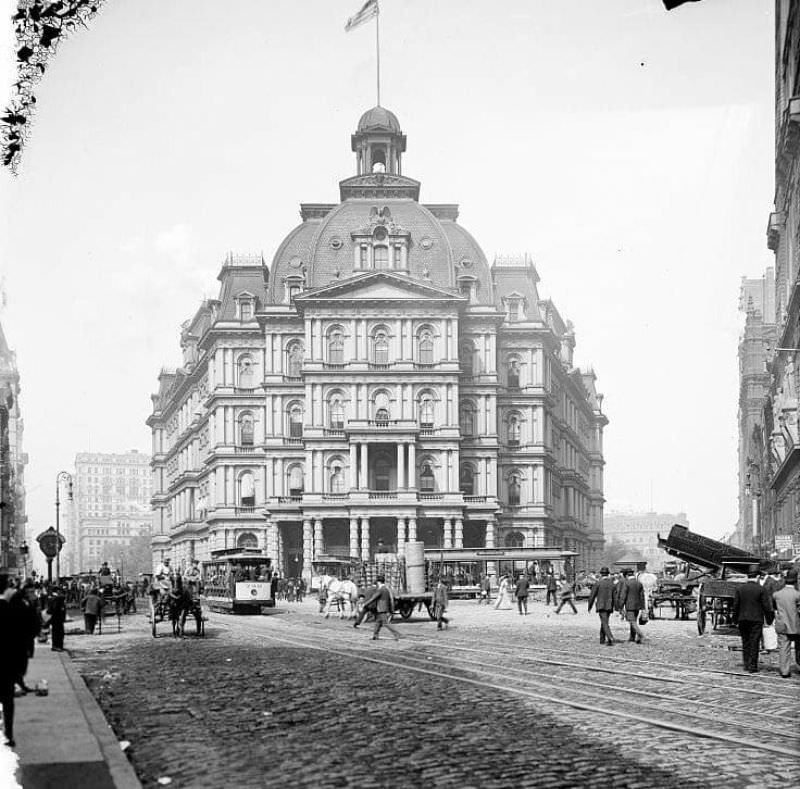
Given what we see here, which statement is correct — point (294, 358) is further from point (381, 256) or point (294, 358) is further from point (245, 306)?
point (381, 256)

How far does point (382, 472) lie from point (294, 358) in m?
10.0

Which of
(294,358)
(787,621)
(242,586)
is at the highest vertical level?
(294,358)

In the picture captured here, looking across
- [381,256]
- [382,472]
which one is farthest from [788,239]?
[382,472]

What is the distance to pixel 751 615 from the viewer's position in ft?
65.5

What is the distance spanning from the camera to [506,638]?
29172 millimetres

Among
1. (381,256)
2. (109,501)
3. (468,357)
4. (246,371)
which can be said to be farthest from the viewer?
(109,501)

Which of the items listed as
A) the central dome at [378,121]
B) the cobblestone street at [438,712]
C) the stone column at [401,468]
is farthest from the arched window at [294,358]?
the cobblestone street at [438,712]

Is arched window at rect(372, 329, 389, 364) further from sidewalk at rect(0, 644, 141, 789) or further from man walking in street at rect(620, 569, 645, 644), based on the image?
sidewalk at rect(0, 644, 141, 789)

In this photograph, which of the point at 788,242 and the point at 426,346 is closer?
the point at 788,242

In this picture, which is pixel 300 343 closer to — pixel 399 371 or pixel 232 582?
pixel 399 371

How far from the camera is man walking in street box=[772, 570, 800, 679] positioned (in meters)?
19.0

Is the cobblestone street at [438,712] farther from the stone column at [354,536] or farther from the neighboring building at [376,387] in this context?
the neighboring building at [376,387]

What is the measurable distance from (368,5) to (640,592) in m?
17.6

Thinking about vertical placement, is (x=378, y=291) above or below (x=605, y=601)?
above
